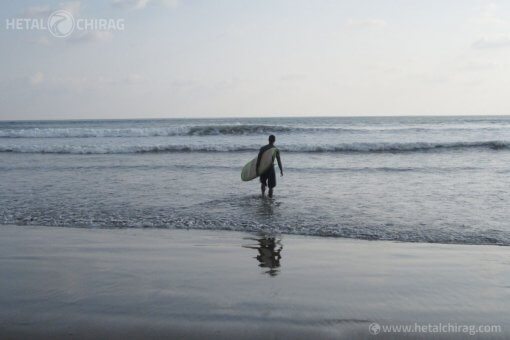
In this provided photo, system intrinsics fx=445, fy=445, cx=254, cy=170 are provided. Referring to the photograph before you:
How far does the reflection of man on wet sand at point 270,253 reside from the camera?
540cm

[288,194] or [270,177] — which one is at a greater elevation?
[270,177]

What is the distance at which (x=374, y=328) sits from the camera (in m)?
3.69

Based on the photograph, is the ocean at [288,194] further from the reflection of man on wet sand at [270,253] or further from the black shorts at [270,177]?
the reflection of man on wet sand at [270,253]

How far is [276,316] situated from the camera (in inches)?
152

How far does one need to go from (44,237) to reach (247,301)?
4.34 metres

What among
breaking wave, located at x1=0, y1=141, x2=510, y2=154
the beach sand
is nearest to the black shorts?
the beach sand

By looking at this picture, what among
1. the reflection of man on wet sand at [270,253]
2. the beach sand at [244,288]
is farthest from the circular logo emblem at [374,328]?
the reflection of man on wet sand at [270,253]

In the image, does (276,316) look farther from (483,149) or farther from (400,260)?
(483,149)

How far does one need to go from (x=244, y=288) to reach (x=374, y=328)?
1.41 meters

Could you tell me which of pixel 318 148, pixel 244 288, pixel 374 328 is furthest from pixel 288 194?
pixel 318 148

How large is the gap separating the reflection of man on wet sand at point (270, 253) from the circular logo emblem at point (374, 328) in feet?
4.99

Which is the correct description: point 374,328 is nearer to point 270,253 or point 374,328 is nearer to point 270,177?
point 270,253

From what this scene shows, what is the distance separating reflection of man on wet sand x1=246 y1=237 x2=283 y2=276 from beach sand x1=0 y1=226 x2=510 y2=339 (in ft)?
0.05

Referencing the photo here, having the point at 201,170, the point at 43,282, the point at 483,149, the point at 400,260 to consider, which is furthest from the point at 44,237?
the point at 483,149
